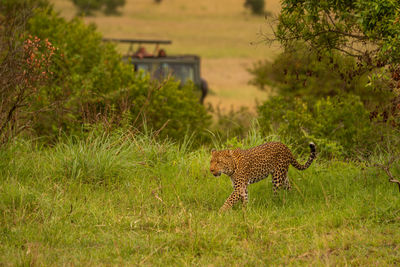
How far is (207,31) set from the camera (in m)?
72.4

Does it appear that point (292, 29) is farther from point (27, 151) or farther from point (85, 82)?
point (85, 82)

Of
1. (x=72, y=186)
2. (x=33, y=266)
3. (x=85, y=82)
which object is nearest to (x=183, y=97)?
(x=85, y=82)

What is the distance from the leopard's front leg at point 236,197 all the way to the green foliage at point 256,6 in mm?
65357

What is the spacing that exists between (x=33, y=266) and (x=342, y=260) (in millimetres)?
2895

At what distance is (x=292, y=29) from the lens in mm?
9188

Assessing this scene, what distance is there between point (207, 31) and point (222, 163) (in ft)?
216

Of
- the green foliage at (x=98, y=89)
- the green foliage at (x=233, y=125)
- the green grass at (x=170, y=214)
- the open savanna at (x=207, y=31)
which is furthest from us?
the open savanna at (x=207, y=31)

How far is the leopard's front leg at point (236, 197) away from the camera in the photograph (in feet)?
24.9

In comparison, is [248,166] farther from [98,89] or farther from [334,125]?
[98,89]

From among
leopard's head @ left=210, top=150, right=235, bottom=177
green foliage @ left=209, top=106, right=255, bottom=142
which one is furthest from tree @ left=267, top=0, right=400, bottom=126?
leopard's head @ left=210, top=150, right=235, bottom=177

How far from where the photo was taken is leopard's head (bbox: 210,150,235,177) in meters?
7.53

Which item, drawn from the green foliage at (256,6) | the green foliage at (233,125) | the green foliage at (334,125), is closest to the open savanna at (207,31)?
the green foliage at (256,6)

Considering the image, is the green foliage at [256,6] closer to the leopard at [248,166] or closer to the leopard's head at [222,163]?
the leopard at [248,166]

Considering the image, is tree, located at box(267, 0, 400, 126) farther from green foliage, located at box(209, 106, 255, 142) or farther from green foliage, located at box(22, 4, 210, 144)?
green foliage, located at box(22, 4, 210, 144)
